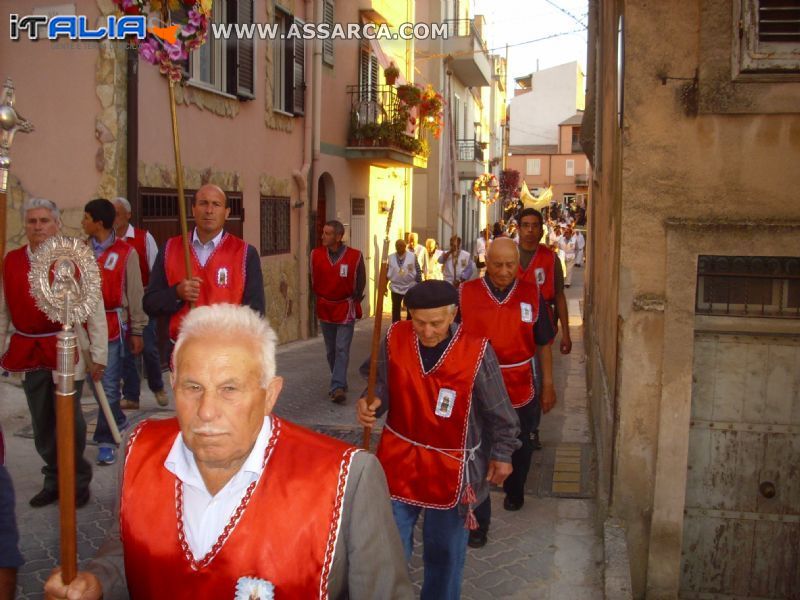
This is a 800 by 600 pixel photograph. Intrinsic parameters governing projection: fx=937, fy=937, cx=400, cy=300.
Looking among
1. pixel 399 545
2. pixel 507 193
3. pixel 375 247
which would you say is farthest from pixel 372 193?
pixel 507 193

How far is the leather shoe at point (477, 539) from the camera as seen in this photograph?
6031 mm

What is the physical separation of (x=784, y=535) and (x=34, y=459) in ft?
17.7

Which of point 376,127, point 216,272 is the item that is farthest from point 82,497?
point 376,127

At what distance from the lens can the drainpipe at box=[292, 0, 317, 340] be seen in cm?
1603

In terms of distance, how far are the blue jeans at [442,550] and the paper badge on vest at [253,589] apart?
213cm

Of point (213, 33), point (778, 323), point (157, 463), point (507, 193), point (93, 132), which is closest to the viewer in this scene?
point (157, 463)

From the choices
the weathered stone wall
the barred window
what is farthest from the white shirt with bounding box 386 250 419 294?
the barred window

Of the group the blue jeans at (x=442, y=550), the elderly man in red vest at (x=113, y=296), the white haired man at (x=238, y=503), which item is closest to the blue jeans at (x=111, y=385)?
the elderly man in red vest at (x=113, y=296)

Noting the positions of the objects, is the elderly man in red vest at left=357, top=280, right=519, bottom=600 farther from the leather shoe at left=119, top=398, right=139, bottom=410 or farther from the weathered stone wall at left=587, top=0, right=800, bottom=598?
the leather shoe at left=119, top=398, right=139, bottom=410

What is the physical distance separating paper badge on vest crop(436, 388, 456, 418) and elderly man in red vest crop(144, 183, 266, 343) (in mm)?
2178

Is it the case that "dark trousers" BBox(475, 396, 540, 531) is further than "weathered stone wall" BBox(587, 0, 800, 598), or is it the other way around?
"dark trousers" BBox(475, 396, 540, 531)

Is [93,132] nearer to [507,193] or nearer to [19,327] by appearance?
[19,327]

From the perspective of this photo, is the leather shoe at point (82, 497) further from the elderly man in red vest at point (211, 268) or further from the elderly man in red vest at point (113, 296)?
the elderly man in red vest at point (211, 268)

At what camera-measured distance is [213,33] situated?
504 inches
